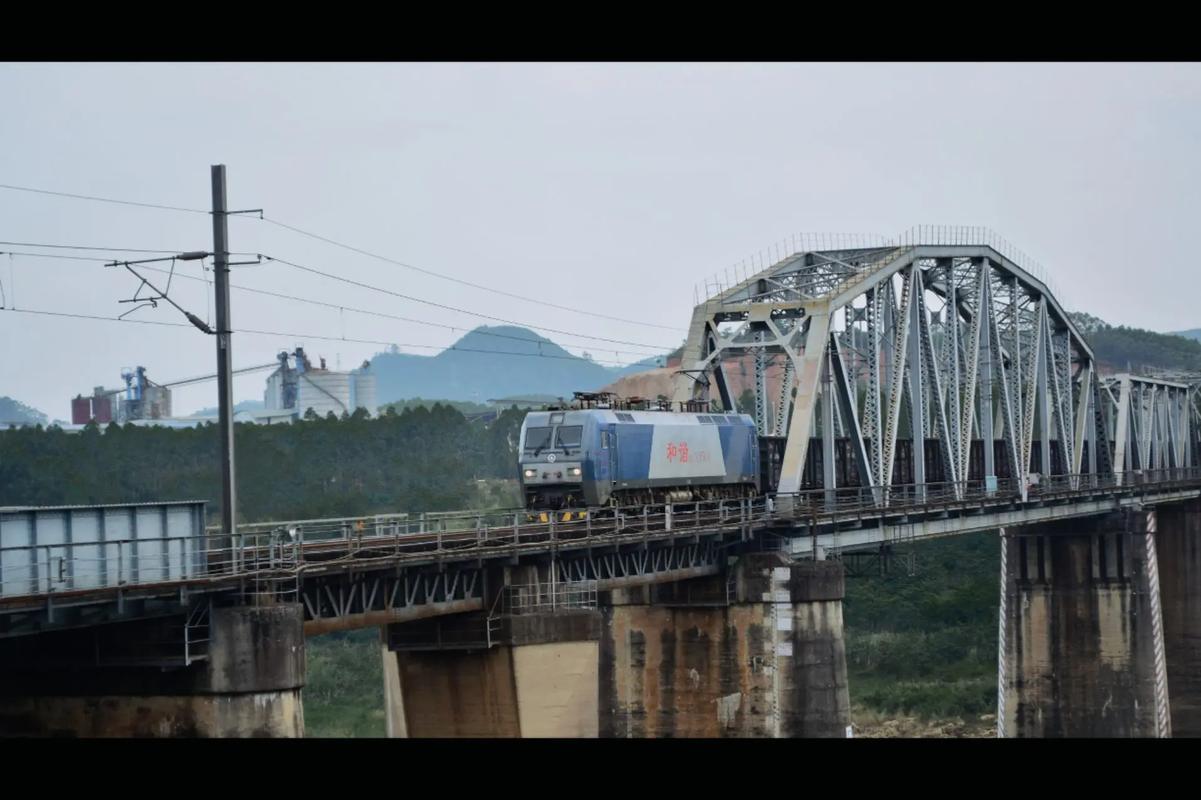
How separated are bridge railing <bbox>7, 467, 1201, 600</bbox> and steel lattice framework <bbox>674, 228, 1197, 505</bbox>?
2511mm

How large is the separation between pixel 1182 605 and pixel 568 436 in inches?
2659

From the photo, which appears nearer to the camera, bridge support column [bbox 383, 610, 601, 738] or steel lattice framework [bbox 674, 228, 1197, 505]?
bridge support column [bbox 383, 610, 601, 738]

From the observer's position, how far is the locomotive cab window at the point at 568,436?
5522cm

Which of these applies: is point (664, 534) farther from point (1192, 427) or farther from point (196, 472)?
point (1192, 427)

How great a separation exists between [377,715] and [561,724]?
204ft

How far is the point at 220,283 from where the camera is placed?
37594mm

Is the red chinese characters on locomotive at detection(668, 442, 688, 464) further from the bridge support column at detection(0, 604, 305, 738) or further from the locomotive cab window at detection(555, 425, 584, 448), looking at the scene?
the bridge support column at detection(0, 604, 305, 738)

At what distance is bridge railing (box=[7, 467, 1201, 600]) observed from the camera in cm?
3195

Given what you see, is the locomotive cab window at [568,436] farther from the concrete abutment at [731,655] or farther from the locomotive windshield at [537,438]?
the concrete abutment at [731,655]

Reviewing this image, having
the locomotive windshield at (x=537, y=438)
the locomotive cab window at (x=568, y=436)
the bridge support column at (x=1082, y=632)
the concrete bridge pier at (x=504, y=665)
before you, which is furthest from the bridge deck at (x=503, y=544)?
the bridge support column at (x=1082, y=632)

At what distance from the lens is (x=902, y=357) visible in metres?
76.8

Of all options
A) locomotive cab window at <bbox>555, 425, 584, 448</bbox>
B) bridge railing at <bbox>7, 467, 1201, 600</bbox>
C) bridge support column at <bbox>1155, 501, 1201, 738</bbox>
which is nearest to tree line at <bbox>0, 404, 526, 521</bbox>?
bridge support column at <bbox>1155, 501, 1201, 738</bbox>

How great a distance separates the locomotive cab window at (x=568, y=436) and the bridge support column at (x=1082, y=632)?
4720cm
